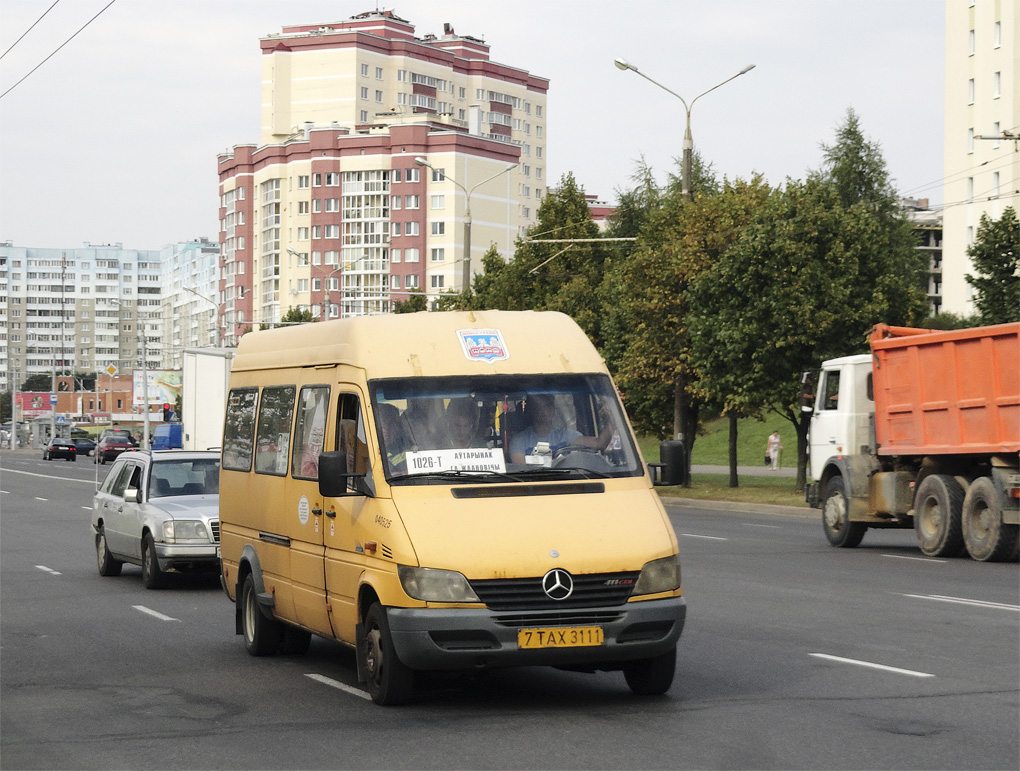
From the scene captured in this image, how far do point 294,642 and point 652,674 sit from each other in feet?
11.8

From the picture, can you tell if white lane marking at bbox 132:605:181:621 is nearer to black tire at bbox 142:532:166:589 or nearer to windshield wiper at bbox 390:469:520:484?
black tire at bbox 142:532:166:589

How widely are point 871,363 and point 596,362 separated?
14.7m

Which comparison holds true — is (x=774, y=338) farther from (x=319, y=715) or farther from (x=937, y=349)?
(x=319, y=715)

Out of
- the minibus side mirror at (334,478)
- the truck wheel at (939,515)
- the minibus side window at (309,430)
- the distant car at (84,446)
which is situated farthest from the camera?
the distant car at (84,446)

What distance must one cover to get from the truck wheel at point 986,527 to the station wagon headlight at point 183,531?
32.9 feet

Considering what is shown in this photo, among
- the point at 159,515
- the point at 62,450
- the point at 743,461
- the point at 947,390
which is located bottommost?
the point at 159,515

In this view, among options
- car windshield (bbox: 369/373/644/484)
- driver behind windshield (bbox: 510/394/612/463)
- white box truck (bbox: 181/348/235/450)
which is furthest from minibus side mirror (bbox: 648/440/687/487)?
white box truck (bbox: 181/348/235/450)

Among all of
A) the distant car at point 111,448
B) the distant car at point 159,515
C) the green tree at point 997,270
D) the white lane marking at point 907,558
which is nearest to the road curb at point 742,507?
the green tree at point 997,270

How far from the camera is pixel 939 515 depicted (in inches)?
852

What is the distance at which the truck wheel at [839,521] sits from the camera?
76.5 feet

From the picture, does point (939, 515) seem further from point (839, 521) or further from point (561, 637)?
point (561, 637)

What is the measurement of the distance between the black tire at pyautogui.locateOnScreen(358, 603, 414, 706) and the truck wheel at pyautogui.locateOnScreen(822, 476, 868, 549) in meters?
15.2

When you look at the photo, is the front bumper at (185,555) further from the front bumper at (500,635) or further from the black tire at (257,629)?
the front bumper at (500,635)

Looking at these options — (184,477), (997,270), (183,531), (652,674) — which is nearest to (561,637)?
(652,674)
